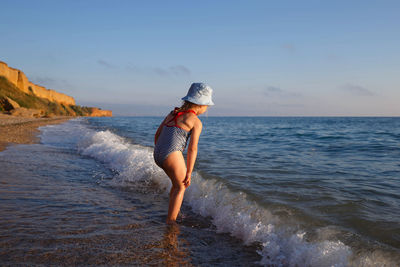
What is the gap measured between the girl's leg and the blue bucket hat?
710 mm

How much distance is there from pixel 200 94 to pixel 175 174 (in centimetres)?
110

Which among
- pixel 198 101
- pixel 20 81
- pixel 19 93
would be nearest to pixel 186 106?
pixel 198 101

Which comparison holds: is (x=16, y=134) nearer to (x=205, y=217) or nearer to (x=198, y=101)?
(x=205, y=217)

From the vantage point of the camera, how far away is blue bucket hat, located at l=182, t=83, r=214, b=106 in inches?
137

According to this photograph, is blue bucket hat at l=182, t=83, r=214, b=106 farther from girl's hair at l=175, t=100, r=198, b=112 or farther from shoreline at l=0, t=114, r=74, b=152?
shoreline at l=0, t=114, r=74, b=152

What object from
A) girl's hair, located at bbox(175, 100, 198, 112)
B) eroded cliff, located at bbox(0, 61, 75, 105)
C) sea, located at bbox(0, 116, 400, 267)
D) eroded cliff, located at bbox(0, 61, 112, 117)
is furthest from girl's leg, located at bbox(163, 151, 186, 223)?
eroded cliff, located at bbox(0, 61, 75, 105)

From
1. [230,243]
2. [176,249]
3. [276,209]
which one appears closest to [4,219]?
[176,249]

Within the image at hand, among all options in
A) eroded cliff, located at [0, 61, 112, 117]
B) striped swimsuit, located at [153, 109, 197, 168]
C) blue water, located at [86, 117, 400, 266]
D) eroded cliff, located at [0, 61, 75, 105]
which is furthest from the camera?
eroded cliff, located at [0, 61, 75, 105]

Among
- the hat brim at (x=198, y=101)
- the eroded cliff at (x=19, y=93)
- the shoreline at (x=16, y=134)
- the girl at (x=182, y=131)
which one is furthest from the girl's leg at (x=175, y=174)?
the eroded cliff at (x=19, y=93)

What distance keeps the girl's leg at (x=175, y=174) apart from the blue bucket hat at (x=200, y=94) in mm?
710

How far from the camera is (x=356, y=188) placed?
18.1ft

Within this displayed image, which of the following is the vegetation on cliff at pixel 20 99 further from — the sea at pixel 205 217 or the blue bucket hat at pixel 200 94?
the blue bucket hat at pixel 200 94

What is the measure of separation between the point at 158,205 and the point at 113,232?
140 cm

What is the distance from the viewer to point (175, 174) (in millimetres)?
3641
